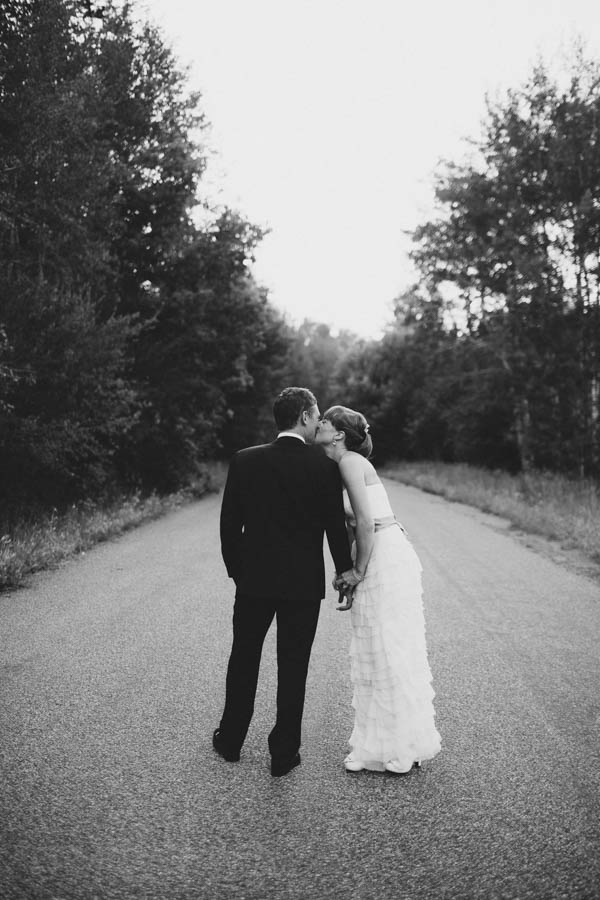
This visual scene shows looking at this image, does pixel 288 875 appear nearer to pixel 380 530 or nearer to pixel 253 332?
pixel 380 530

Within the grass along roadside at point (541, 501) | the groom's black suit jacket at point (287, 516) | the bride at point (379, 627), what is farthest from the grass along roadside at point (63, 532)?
the grass along roadside at point (541, 501)

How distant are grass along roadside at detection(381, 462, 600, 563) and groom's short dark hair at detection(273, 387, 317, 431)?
26.9 ft

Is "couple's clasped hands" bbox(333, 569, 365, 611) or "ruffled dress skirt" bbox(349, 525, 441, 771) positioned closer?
"ruffled dress skirt" bbox(349, 525, 441, 771)

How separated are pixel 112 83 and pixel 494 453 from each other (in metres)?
26.4

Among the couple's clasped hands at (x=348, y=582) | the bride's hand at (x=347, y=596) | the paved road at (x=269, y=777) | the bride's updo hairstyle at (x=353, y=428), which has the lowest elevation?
the paved road at (x=269, y=777)

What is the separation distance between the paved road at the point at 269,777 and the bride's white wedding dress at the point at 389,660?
173 mm

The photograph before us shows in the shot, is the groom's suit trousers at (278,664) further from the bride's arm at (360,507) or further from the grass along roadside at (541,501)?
the grass along roadside at (541,501)

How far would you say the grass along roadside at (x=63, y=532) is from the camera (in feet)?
28.3

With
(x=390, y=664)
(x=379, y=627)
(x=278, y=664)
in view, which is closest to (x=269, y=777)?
(x=278, y=664)

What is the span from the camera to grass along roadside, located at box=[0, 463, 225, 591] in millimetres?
8627

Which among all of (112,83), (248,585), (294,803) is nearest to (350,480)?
(248,585)

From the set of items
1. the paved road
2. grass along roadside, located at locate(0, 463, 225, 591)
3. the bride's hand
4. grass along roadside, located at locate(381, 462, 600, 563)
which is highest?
the bride's hand

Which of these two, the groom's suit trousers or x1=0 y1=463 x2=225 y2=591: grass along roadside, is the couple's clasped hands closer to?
the groom's suit trousers

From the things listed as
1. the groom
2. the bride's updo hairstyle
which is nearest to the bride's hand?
the groom
